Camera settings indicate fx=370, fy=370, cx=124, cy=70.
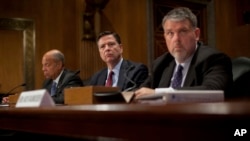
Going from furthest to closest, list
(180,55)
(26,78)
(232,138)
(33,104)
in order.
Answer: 1. (26,78)
2. (180,55)
3. (33,104)
4. (232,138)

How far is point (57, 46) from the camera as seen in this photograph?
496 centimetres

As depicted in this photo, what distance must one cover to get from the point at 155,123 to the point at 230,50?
6356 mm

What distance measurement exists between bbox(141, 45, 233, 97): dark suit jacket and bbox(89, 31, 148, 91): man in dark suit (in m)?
0.59

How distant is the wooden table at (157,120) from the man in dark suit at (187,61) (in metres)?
1.08

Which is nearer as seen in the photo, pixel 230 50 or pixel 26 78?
pixel 26 78

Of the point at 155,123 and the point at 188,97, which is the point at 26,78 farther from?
the point at 155,123

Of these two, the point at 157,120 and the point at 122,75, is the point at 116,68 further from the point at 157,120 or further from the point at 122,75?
the point at 157,120

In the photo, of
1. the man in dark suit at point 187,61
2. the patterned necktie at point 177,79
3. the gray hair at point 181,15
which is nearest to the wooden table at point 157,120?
the man in dark suit at point 187,61

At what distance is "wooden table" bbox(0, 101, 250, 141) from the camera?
478mm

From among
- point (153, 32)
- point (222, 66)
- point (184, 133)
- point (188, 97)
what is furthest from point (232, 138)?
point (153, 32)

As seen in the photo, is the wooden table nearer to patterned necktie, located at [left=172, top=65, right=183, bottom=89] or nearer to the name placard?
the name placard

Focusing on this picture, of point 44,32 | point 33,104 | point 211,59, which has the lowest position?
point 33,104

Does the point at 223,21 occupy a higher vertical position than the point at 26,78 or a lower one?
higher

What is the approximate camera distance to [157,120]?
22.3 inches
